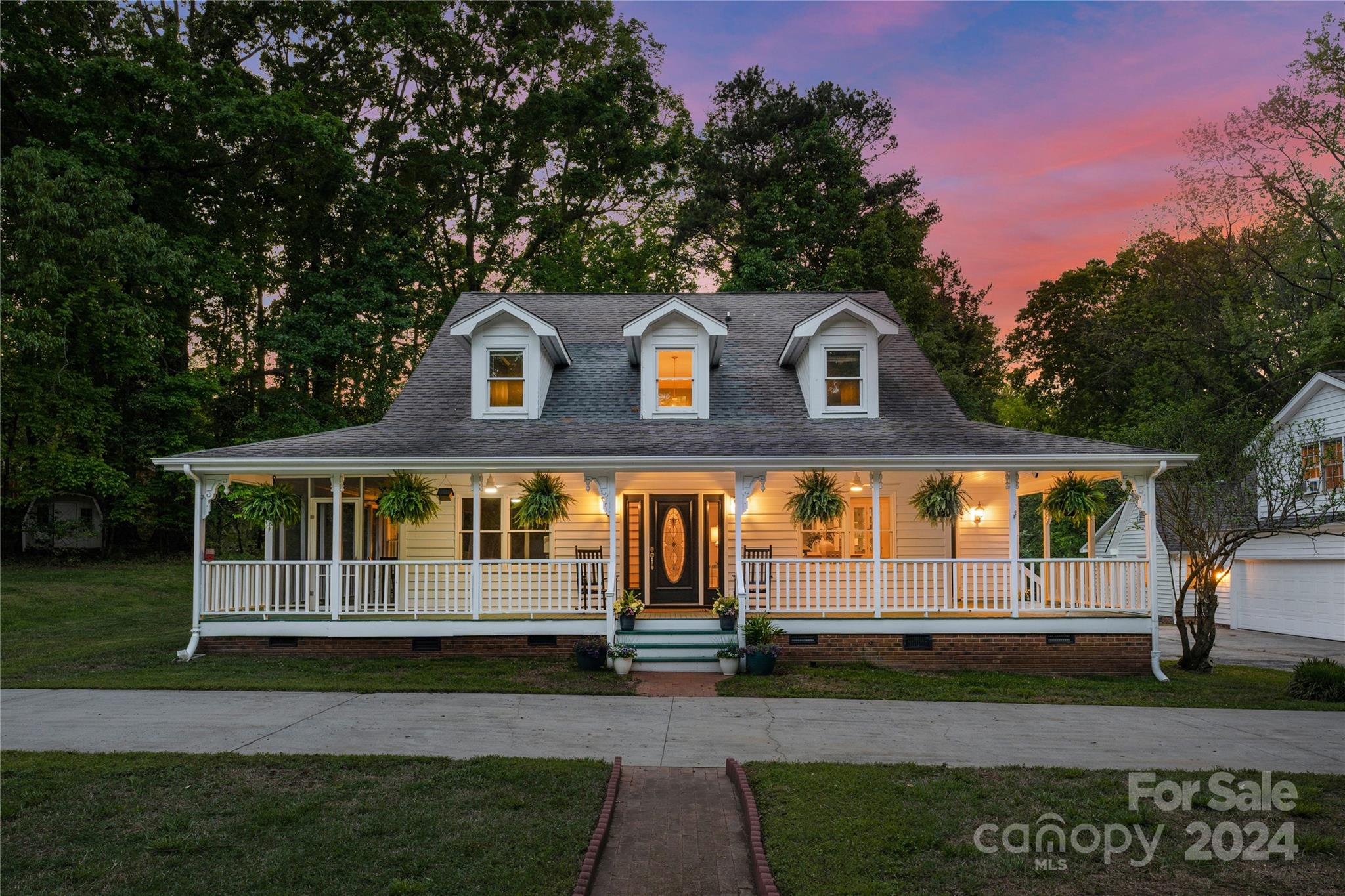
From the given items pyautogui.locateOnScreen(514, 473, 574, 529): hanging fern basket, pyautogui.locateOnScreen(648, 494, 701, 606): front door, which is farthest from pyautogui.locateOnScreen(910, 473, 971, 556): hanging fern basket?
pyautogui.locateOnScreen(514, 473, 574, 529): hanging fern basket

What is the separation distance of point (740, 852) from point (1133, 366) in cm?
3354

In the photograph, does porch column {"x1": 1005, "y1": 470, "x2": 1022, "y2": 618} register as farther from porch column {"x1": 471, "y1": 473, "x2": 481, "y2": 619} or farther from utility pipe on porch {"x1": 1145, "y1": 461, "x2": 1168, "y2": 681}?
porch column {"x1": 471, "y1": 473, "x2": 481, "y2": 619}

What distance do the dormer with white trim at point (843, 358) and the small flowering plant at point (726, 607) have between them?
166 inches

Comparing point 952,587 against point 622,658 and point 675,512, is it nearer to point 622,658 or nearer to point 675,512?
point 675,512

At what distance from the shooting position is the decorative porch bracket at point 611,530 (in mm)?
12984

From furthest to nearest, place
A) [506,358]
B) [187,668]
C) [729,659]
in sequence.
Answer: [506,358] → [729,659] → [187,668]

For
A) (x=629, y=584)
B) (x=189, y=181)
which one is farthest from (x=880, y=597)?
(x=189, y=181)

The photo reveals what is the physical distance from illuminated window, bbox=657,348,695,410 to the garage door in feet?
53.4

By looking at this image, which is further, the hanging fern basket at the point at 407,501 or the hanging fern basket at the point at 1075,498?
the hanging fern basket at the point at 1075,498

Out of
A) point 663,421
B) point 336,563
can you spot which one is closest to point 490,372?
point 663,421

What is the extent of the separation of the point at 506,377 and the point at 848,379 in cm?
647

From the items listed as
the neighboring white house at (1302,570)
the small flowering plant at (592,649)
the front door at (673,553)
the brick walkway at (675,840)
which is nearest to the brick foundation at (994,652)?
the small flowering plant at (592,649)

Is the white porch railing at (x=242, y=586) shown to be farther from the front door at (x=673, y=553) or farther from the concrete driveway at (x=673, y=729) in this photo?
the front door at (x=673, y=553)

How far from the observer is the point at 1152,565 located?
43.7 ft
